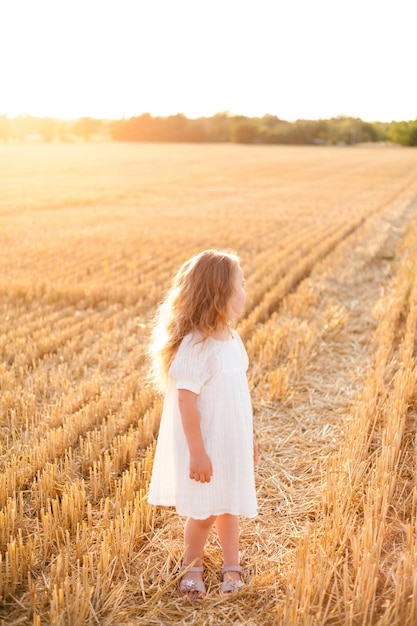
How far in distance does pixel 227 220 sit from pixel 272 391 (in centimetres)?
1114

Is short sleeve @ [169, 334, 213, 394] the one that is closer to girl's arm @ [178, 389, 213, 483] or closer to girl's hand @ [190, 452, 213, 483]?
girl's arm @ [178, 389, 213, 483]

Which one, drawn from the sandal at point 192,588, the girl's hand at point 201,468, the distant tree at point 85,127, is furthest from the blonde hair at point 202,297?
the distant tree at point 85,127

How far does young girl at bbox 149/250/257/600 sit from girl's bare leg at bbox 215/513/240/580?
37 millimetres

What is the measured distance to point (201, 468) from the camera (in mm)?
2848

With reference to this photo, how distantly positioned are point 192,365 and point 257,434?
2.08m

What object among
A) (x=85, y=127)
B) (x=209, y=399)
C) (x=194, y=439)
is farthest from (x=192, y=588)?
(x=85, y=127)

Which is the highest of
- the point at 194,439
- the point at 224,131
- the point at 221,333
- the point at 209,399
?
the point at 224,131

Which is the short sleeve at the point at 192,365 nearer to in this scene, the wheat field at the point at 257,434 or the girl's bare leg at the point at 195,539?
the girl's bare leg at the point at 195,539

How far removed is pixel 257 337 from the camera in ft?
22.2

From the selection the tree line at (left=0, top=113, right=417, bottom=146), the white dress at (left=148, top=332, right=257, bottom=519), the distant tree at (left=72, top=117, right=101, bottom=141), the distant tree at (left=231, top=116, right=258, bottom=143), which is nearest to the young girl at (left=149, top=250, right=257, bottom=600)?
the white dress at (left=148, top=332, right=257, bottom=519)

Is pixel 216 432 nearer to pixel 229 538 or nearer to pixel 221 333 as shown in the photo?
pixel 221 333

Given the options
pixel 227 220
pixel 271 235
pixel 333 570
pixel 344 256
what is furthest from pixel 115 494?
pixel 227 220

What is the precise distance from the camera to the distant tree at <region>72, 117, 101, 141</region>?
9300 centimetres

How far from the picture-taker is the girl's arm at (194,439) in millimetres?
2850
